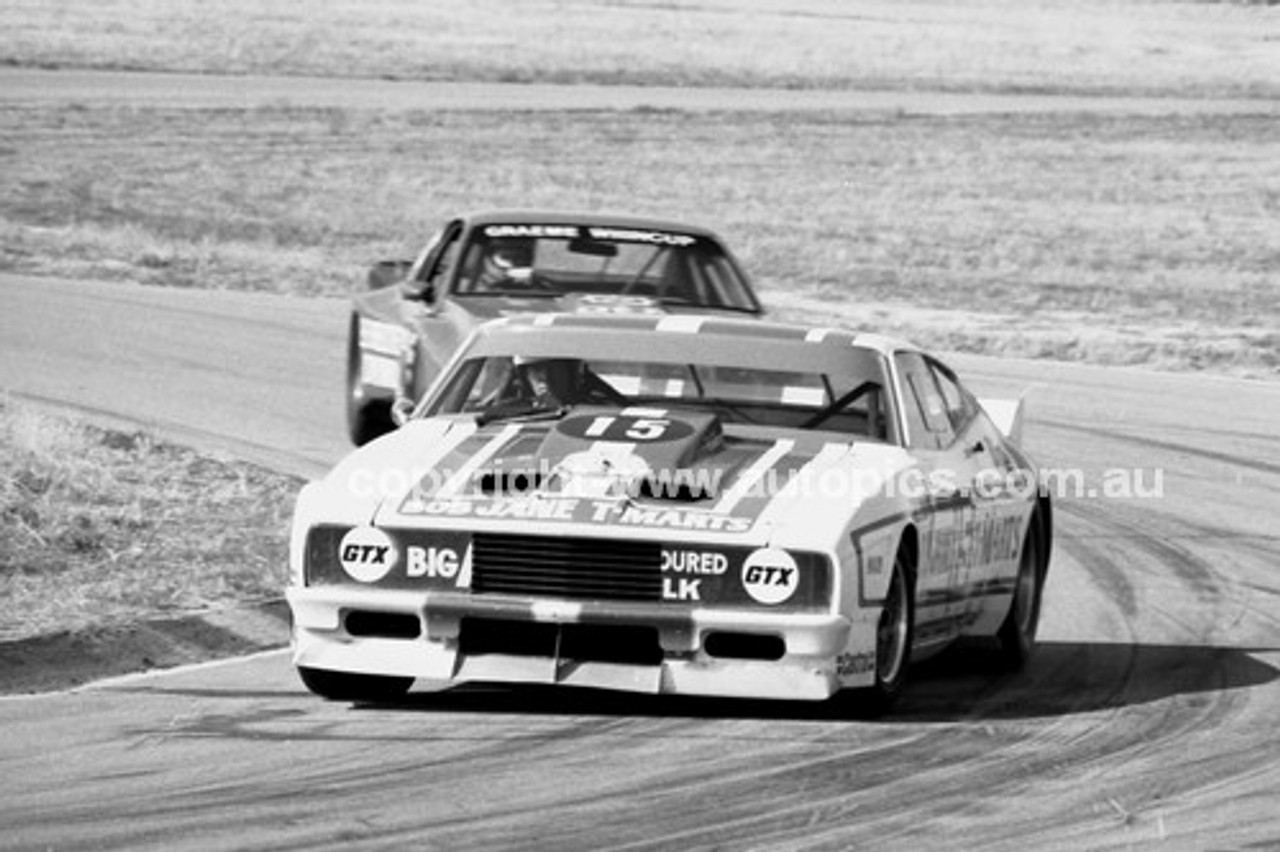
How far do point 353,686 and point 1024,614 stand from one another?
2632mm

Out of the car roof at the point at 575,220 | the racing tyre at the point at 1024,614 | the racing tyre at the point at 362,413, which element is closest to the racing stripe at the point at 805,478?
the racing tyre at the point at 1024,614

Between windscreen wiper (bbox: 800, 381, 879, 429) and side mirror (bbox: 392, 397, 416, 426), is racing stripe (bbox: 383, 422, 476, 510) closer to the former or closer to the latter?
side mirror (bbox: 392, 397, 416, 426)

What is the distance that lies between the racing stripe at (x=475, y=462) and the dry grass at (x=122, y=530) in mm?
1527

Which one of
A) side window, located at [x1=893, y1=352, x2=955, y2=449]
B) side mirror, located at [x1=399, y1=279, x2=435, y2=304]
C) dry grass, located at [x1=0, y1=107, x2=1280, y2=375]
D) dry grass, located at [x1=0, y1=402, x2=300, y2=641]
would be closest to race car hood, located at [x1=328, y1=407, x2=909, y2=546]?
side window, located at [x1=893, y1=352, x2=955, y2=449]

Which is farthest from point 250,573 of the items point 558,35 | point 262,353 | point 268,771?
point 558,35

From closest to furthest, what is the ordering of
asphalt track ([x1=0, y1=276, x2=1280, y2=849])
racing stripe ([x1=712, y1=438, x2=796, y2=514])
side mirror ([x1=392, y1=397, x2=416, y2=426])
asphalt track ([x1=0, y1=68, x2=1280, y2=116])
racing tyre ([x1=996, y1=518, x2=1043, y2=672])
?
asphalt track ([x1=0, y1=276, x2=1280, y2=849]) → racing stripe ([x1=712, y1=438, x2=796, y2=514]) → side mirror ([x1=392, y1=397, x2=416, y2=426]) → racing tyre ([x1=996, y1=518, x2=1043, y2=672]) → asphalt track ([x1=0, y1=68, x2=1280, y2=116])

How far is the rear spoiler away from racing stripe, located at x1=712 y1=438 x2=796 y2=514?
223cm

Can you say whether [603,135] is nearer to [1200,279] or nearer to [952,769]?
[1200,279]

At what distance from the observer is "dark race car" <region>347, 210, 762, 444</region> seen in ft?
50.8

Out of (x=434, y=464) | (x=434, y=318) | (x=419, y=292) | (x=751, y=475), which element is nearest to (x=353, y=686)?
(x=434, y=464)

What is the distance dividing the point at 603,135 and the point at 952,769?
3877 cm

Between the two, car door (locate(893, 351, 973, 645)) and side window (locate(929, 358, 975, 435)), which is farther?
A: side window (locate(929, 358, 975, 435))

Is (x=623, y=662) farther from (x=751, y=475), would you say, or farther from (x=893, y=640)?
(x=893, y=640)

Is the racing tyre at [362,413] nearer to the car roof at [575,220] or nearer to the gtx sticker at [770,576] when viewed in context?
the car roof at [575,220]
